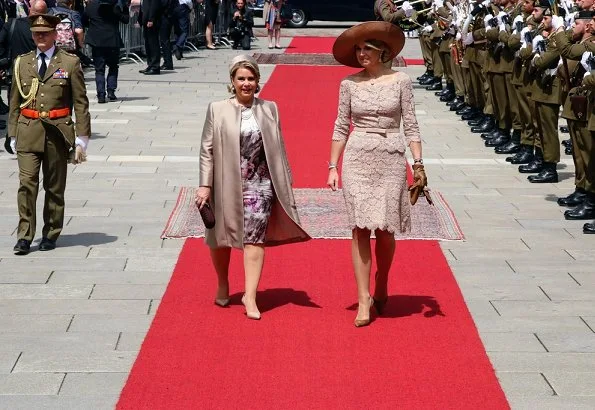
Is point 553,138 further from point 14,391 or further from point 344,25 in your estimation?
point 344,25

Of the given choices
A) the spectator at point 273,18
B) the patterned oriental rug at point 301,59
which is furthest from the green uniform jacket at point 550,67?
the spectator at point 273,18

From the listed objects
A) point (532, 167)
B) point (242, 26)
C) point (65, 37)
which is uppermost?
point (65, 37)

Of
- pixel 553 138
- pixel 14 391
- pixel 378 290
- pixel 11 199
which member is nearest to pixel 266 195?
pixel 378 290

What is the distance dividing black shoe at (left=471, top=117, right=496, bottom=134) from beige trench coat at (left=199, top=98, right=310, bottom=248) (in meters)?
9.78

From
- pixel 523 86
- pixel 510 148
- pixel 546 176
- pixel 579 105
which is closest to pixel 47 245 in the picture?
pixel 579 105

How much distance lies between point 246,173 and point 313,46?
26701 millimetres

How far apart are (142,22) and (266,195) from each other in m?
17.7

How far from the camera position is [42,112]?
402 inches

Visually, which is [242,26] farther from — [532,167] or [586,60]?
[586,60]

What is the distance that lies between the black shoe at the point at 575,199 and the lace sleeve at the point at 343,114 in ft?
15.4

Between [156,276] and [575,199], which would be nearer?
[156,276]

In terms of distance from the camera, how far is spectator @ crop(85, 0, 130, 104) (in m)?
20.7

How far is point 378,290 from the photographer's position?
851 centimetres

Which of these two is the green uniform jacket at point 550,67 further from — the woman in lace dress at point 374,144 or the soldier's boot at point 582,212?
the woman in lace dress at point 374,144
